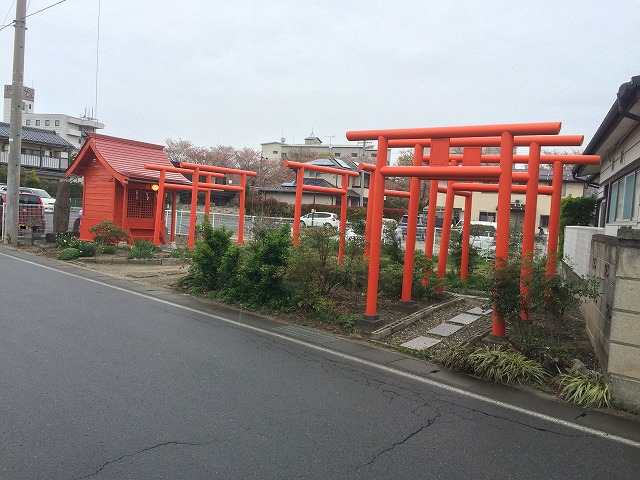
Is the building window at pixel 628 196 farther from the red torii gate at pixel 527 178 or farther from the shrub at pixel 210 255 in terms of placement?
the shrub at pixel 210 255

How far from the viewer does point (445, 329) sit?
8.27 meters

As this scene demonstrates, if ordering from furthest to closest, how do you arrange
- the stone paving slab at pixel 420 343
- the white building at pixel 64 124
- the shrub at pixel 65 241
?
the white building at pixel 64 124, the shrub at pixel 65 241, the stone paving slab at pixel 420 343

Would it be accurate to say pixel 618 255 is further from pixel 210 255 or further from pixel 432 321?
pixel 210 255

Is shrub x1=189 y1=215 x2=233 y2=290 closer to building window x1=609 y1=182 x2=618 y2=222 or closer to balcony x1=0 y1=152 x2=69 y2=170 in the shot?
building window x1=609 y1=182 x2=618 y2=222

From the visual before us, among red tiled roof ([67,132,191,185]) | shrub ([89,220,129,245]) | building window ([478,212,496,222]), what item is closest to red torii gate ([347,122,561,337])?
shrub ([89,220,129,245])

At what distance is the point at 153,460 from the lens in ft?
11.8

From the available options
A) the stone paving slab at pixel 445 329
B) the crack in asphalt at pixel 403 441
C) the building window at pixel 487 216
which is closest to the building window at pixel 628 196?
the stone paving slab at pixel 445 329

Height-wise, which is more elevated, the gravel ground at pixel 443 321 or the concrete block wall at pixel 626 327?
the concrete block wall at pixel 626 327

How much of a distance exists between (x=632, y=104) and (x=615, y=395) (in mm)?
4302

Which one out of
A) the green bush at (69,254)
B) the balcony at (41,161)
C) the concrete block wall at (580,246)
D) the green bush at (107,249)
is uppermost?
the balcony at (41,161)

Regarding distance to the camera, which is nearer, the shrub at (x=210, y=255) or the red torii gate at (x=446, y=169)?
the red torii gate at (x=446, y=169)

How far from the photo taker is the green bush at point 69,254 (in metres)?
15.0

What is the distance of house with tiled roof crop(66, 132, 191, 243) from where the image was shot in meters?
18.2

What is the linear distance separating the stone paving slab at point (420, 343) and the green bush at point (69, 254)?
445 inches
